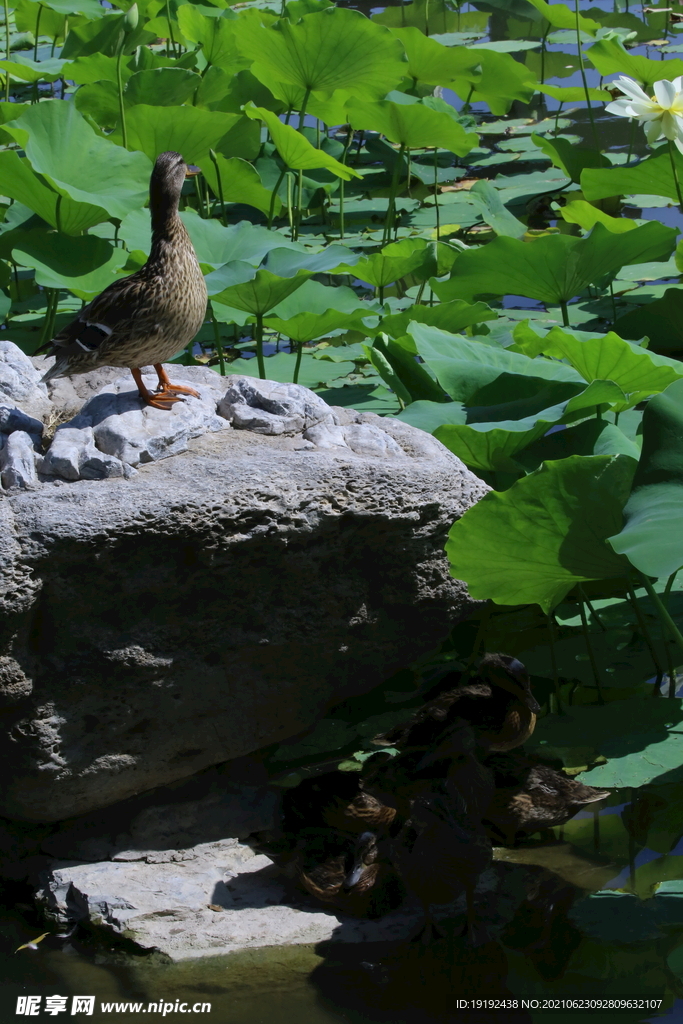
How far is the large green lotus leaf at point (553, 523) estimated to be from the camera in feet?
5.78

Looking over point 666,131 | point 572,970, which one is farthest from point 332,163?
point 572,970

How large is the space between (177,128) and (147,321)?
197 cm

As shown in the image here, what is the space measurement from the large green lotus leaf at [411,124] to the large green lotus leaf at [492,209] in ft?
1.05

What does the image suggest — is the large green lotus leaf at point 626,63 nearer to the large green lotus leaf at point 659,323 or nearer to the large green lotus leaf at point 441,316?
the large green lotus leaf at point 659,323

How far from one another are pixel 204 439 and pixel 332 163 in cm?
228

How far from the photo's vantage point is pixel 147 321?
6.63 feet

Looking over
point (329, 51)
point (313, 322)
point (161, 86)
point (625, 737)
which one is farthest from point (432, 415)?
point (161, 86)

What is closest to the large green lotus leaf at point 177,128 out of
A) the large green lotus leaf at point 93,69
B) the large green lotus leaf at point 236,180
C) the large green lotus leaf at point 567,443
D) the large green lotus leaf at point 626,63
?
the large green lotus leaf at point 236,180

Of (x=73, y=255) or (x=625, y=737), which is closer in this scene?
(x=625, y=737)

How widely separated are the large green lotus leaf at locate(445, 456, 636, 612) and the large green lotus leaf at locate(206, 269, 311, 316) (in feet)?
3.75

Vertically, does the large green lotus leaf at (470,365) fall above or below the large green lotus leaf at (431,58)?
below

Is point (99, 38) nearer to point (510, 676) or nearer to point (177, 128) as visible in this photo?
point (177, 128)

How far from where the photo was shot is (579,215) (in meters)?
3.68

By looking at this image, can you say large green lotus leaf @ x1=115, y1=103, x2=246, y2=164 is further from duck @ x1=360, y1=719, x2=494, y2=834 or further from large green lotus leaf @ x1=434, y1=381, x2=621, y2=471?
duck @ x1=360, y1=719, x2=494, y2=834
